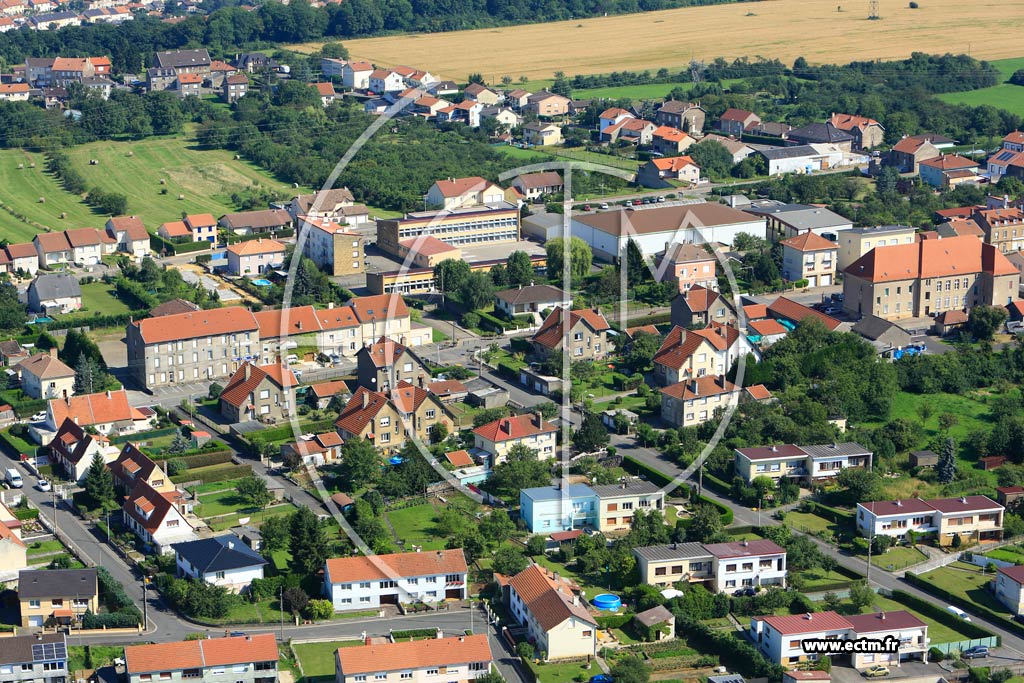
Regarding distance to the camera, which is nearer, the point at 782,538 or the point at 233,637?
the point at 233,637

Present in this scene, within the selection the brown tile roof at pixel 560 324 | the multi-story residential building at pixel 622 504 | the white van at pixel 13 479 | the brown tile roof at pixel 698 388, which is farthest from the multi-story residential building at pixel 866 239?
the white van at pixel 13 479

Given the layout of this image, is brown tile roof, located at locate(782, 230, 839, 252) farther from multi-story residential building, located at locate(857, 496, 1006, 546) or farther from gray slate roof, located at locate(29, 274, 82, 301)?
gray slate roof, located at locate(29, 274, 82, 301)

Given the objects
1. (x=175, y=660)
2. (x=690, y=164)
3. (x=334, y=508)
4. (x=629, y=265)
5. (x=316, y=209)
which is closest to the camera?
(x=175, y=660)

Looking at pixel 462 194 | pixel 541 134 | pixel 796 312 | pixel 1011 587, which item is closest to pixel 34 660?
pixel 1011 587

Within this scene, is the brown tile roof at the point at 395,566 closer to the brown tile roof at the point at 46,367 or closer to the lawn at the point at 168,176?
the brown tile roof at the point at 46,367

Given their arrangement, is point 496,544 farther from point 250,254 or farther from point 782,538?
point 250,254

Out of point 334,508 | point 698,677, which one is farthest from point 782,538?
point 334,508
